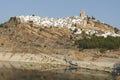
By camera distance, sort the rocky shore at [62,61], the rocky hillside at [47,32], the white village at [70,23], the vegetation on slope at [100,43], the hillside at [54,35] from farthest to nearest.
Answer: the white village at [70,23] < the rocky hillside at [47,32] < the vegetation on slope at [100,43] < the hillside at [54,35] < the rocky shore at [62,61]

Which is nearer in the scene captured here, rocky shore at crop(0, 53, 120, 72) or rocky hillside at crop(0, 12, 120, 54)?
rocky shore at crop(0, 53, 120, 72)

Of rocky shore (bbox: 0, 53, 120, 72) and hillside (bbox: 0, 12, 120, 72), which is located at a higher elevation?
hillside (bbox: 0, 12, 120, 72)

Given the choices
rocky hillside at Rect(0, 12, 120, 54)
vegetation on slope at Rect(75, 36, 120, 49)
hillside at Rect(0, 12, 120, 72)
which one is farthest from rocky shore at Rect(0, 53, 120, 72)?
vegetation on slope at Rect(75, 36, 120, 49)

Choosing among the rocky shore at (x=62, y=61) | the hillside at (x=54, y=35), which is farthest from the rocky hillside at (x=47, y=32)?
the rocky shore at (x=62, y=61)

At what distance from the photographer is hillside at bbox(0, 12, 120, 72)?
139125 mm

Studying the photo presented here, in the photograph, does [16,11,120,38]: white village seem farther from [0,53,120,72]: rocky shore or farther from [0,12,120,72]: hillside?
[0,53,120,72]: rocky shore

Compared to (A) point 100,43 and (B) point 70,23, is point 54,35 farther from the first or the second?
(A) point 100,43

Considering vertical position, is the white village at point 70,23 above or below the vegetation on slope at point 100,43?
above

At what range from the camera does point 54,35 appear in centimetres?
15462

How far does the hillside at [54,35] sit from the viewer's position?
139 meters

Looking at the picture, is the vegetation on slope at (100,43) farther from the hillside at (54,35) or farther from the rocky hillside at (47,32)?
the rocky hillside at (47,32)

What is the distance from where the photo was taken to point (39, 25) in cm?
16112

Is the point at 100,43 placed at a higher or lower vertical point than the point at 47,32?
lower

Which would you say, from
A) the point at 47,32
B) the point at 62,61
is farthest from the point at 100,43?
the point at 47,32
